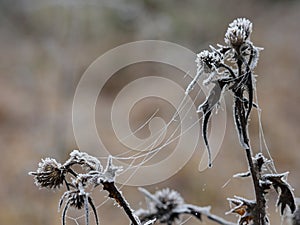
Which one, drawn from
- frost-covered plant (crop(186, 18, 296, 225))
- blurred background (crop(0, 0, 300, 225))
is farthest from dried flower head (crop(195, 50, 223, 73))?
blurred background (crop(0, 0, 300, 225))

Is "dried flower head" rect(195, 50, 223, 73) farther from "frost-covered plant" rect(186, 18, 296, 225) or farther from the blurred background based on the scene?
the blurred background

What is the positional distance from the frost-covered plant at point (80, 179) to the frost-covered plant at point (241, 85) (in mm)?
42

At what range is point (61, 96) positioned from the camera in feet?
7.68

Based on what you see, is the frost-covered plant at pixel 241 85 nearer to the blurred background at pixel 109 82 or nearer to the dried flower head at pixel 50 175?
the dried flower head at pixel 50 175

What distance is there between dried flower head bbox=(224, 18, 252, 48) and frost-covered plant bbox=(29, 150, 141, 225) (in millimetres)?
68

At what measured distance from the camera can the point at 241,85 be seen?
0.61 ft

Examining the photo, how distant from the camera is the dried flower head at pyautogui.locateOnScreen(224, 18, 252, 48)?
0.18 metres

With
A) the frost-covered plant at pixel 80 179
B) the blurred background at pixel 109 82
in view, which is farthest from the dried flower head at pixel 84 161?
the blurred background at pixel 109 82

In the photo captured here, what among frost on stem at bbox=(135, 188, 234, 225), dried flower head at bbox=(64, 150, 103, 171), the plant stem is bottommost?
the plant stem

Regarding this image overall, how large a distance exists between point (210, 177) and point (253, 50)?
5.45 ft

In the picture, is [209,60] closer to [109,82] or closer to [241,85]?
[241,85]

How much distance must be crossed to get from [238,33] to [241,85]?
20 millimetres

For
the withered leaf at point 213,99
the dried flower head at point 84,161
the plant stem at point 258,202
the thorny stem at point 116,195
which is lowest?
the plant stem at point 258,202

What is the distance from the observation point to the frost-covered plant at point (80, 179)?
0.64 ft
